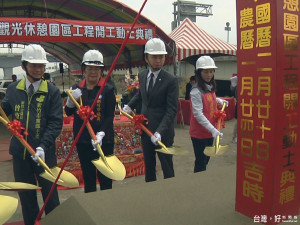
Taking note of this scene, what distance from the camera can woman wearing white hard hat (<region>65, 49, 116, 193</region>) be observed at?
2.39 metres

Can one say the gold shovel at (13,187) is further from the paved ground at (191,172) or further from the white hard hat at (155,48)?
the white hard hat at (155,48)

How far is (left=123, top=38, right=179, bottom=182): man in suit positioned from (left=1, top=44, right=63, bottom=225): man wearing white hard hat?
31.0 inches

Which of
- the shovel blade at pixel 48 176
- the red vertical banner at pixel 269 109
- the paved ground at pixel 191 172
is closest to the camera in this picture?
the red vertical banner at pixel 269 109

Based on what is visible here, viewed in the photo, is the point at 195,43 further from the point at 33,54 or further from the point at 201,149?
the point at 33,54

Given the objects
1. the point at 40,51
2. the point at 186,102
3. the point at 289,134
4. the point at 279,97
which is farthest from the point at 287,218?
the point at 186,102

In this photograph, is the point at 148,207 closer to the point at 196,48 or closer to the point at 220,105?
the point at 220,105

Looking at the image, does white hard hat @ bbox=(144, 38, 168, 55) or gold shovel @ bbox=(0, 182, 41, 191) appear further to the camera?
white hard hat @ bbox=(144, 38, 168, 55)

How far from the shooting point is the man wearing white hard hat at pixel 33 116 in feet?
6.50

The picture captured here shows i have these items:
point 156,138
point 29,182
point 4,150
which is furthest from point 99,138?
point 4,150

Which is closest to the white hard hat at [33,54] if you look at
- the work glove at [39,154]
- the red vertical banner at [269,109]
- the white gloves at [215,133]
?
the work glove at [39,154]

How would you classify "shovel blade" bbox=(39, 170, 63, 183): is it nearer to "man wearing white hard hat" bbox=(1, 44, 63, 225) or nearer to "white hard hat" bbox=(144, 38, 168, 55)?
"man wearing white hard hat" bbox=(1, 44, 63, 225)

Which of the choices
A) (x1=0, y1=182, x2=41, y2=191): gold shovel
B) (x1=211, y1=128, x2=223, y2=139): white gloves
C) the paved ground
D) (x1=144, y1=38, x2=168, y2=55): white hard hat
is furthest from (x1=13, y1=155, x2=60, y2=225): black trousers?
(x1=211, y1=128, x2=223, y2=139): white gloves

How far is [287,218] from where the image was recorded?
1.37 meters

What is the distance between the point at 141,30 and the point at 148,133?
4.49 m
